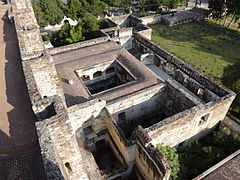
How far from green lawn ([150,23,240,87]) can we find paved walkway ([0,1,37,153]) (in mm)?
22655

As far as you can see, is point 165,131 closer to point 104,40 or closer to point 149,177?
point 149,177

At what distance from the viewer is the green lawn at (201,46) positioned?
29.2 meters

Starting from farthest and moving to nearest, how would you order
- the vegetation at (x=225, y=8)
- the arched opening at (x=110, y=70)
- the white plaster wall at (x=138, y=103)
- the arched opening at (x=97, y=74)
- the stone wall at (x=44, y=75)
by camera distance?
1. the vegetation at (x=225, y=8)
2. the arched opening at (x=110, y=70)
3. the arched opening at (x=97, y=74)
4. the white plaster wall at (x=138, y=103)
5. the stone wall at (x=44, y=75)

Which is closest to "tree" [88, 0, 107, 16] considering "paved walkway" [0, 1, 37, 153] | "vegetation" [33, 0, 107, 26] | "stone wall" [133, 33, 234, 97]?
"vegetation" [33, 0, 107, 26]

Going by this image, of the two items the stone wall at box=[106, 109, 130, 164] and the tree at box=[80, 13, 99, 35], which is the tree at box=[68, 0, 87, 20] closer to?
the tree at box=[80, 13, 99, 35]

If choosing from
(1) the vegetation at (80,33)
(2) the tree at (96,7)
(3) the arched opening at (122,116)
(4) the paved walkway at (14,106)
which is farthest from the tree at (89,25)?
(3) the arched opening at (122,116)

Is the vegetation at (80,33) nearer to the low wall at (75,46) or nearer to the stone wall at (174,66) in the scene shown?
the low wall at (75,46)

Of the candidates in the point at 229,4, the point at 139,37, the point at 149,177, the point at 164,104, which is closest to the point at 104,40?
the point at 139,37

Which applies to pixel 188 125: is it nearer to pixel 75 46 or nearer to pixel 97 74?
pixel 97 74

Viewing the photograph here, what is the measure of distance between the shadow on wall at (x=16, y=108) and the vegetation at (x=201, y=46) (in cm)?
2227

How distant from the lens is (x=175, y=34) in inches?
1521

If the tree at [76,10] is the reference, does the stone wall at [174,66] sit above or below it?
below

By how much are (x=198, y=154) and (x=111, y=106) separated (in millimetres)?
7503

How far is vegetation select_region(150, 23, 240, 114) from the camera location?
29.1 m
